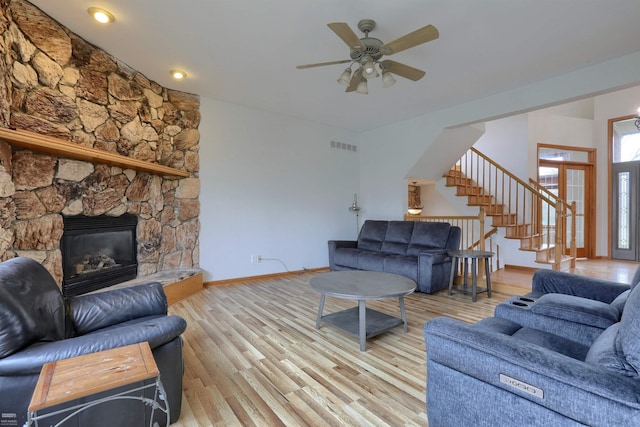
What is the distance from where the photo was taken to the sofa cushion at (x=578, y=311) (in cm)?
161

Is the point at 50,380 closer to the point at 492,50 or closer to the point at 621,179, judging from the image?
the point at 492,50

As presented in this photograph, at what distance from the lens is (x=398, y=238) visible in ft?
15.7

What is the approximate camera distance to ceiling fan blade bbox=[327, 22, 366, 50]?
2047 mm

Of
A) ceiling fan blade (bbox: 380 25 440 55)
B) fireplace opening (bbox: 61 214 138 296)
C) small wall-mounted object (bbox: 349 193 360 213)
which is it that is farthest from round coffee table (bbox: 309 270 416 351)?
small wall-mounted object (bbox: 349 193 360 213)

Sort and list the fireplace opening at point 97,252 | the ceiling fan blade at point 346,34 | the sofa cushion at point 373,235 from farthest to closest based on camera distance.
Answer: the sofa cushion at point 373,235 < the fireplace opening at point 97,252 < the ceiling fan blade at point 346,34

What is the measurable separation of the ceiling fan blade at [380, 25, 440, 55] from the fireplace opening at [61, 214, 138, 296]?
131 inches

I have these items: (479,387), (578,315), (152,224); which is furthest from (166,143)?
(578,315)

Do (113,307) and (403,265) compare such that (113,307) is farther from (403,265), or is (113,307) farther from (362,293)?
(403,265)

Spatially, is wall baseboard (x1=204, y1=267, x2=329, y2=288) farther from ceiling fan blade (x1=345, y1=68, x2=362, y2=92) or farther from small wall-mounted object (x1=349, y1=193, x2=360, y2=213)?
ceiling fan blade (x1=345, y1=68, x2=362, y2=92)

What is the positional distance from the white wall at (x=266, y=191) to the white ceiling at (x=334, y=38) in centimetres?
81

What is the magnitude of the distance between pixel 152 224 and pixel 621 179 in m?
8.97

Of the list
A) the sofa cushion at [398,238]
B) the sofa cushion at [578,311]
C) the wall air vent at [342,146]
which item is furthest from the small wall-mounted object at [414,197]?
the sofa cushion at [578,311]

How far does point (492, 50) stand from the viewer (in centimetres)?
297

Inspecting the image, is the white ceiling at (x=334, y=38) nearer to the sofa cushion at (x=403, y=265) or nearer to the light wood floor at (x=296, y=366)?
the sofa cushion at (x=403, y=265)
